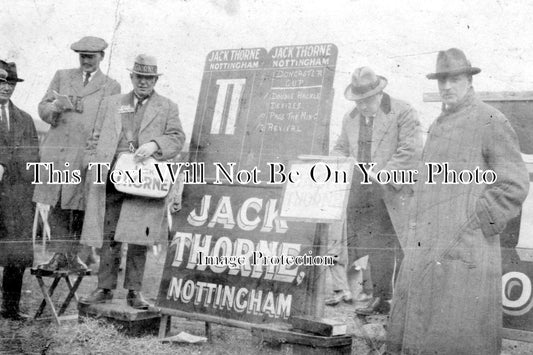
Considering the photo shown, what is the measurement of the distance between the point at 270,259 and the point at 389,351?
3.11 ft

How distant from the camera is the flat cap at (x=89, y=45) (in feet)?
16.3

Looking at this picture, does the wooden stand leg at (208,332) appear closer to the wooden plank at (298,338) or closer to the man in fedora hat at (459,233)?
the wooden plank at (298,338)

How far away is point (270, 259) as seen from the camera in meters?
4.24

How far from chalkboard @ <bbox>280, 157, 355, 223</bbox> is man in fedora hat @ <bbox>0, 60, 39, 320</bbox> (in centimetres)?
225

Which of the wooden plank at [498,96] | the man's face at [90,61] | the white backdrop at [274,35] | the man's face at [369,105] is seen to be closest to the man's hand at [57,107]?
the white backdrop at [274,35]

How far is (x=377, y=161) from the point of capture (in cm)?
416

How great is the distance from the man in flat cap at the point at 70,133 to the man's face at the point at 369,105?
1.90 meters

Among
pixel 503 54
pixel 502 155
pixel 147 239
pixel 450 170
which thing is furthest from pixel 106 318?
pixel 503 54

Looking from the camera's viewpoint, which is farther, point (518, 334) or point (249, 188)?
point (249, 188)

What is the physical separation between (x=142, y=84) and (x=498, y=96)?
94.0 inches

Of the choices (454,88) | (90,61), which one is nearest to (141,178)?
(90,61)

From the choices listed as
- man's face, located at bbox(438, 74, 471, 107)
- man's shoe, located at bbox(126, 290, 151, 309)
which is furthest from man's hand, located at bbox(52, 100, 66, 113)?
man's face, located at bbox(438, 74, 471, 107)

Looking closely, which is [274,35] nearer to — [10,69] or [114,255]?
[114,255]

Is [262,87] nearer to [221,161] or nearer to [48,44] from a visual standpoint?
[221,161]
